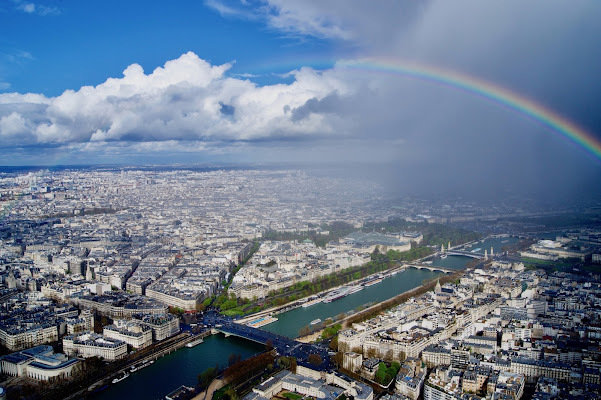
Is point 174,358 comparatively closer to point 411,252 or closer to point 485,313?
point 485,313

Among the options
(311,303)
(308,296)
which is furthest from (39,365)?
(308,296)

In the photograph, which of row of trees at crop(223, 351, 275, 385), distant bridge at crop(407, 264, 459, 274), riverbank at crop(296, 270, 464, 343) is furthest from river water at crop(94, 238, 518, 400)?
distant bridge at crop(407, 264, 459, 274)

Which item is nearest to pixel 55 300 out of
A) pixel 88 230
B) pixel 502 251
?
pixel 88 230

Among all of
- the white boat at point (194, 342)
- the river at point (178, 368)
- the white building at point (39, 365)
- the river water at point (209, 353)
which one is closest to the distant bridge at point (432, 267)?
the river water at point (209, 353)

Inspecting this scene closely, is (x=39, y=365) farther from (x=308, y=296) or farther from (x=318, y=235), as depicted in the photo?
(x=318, y=235)

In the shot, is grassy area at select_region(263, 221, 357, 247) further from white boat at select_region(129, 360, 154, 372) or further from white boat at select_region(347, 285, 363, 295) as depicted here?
white boat at select_region(129, 360, 154, 372)

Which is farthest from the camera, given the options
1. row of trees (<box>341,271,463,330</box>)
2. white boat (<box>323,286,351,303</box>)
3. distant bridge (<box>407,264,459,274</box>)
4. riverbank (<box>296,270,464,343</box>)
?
distant bridge (<box>407,264,459,274</box>)

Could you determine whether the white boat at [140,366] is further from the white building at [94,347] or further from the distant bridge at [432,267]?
the distant bridge at [432,267]
